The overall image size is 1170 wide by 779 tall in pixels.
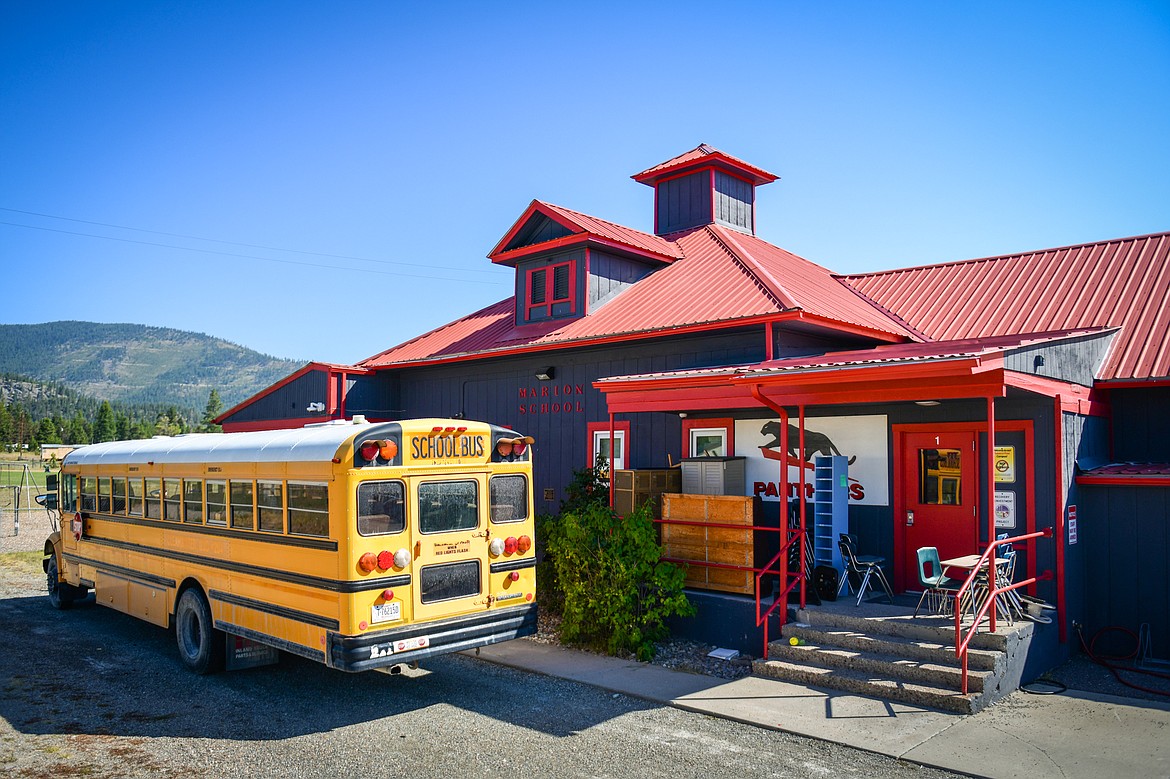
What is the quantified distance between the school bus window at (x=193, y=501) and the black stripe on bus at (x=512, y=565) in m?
3.66

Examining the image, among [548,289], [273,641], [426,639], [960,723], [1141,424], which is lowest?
[960,723]

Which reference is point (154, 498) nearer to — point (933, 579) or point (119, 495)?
point (119, 495)

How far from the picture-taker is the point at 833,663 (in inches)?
353

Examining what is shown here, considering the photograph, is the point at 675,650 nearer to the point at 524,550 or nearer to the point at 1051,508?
the point at 524,550

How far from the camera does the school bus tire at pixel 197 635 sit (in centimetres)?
927

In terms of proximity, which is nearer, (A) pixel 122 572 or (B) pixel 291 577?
(B) pixel 291 577

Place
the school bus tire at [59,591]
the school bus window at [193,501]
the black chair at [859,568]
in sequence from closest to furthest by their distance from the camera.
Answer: the school bus window at [193,501] → the black chair at [859,568] → the school bus tire at [59,591]

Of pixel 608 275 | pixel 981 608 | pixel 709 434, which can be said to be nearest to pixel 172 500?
pixel 709 434

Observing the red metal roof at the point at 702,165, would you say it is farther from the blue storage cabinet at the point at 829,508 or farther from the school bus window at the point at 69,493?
the school bus window at the point at 69,493

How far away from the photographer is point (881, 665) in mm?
8547

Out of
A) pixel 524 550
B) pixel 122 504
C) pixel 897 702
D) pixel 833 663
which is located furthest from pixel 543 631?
pixel 122 504

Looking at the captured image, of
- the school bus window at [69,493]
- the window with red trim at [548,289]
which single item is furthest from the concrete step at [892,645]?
the school bus window at [69,493]

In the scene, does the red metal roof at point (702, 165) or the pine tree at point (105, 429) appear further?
the pine tree at point (105, 429)

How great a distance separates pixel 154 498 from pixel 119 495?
1.32 meters
